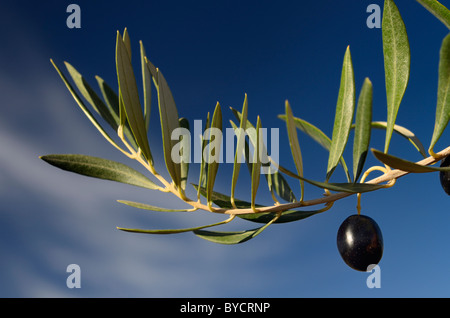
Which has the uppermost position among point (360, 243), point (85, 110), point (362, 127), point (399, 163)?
point (85, 110)

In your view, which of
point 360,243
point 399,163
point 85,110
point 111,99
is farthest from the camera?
point 111,99

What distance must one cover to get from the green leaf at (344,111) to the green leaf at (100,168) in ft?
1.26

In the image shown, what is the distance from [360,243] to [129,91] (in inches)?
22.4

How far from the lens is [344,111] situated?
708 millimetres

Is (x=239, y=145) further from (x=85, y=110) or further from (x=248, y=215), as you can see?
(x=85, y=110)

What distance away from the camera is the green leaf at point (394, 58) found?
62 cm

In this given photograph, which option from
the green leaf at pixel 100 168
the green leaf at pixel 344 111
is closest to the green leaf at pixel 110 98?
the green leaf at pixel 100 168

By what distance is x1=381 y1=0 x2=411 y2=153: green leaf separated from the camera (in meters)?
0.62

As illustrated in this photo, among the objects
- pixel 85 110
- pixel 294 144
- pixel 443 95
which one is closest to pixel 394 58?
pixel 443 95

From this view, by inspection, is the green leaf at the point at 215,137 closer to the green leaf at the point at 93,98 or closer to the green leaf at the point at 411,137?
the green leaf at the point at 93,98

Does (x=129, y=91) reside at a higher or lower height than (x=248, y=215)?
higher

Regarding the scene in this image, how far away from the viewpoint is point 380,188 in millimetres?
659

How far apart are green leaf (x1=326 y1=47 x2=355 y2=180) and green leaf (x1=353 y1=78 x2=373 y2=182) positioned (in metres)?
0.02

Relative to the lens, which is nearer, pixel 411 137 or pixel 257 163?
pixel 257 163
